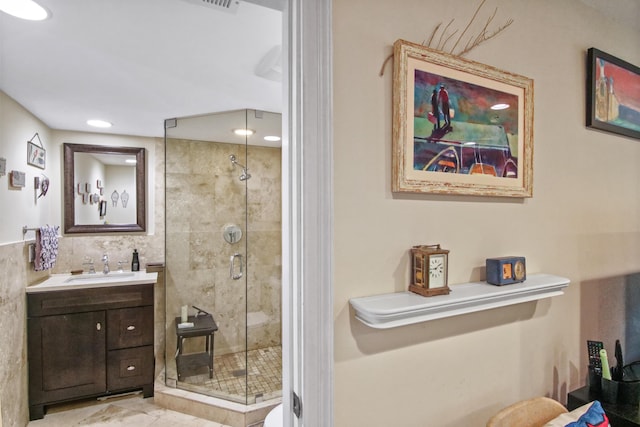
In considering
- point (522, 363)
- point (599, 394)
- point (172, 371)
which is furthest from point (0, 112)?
point (599, 394)

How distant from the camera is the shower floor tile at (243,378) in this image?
8.52 feet

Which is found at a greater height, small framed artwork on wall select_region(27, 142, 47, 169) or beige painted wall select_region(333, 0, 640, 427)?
small framed artwork on wall select_region(27, 142, 47, 169)

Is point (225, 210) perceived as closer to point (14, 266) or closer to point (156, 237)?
point (156, 237)

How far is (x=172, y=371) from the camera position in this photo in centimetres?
285

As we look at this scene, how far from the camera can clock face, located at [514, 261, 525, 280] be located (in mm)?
1122

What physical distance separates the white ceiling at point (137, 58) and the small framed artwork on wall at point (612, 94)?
143cm

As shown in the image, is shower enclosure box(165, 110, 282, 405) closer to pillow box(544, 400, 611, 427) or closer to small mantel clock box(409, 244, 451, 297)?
small mantel clock box(409, 244, 451, 297)

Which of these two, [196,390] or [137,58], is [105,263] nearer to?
[196,390]

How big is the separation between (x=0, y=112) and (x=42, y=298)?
1.35 metres

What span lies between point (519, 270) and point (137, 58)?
201 cm

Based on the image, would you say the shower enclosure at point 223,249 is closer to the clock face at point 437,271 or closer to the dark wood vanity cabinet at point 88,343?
the dark wood vanity cabinet at point 88,343

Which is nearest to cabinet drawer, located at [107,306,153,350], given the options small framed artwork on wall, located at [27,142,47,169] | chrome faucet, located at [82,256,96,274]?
chrome faucet, located at [82,256,96,274]

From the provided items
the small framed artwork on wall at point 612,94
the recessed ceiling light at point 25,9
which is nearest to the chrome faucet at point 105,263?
the recessed ceiling light at point 25,9

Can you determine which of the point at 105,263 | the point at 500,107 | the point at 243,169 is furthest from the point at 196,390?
the point at 500,107
